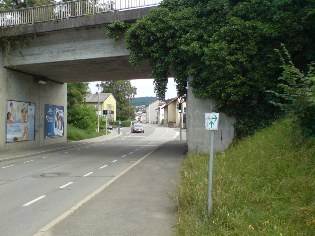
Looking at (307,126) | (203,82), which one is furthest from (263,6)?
(307,126)

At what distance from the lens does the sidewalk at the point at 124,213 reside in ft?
21.6

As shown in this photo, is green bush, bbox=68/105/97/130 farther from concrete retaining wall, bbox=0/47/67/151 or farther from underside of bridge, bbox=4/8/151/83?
underside of bridge, bbox=4/8/151/83

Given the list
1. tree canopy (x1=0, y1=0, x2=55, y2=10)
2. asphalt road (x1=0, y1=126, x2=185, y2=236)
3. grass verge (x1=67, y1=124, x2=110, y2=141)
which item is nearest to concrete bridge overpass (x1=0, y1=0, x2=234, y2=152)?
asphalt road (x1=0, y1=126, x2=185, y2=236)

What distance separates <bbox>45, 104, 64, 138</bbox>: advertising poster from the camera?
28.3m

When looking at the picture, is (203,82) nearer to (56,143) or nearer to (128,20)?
(128,20)

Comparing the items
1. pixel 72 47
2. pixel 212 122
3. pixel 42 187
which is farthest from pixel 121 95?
pixel 212 122

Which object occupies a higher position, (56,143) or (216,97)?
(216,97)

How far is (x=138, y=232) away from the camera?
6.47 m

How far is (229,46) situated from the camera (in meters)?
15.3

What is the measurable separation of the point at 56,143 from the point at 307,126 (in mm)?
24867

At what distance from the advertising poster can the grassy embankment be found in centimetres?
2130

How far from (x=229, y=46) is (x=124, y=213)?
9658mm

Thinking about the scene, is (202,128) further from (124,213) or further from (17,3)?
(17,3)

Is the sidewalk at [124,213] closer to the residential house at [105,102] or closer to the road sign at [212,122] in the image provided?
the road sign at [212,122]
